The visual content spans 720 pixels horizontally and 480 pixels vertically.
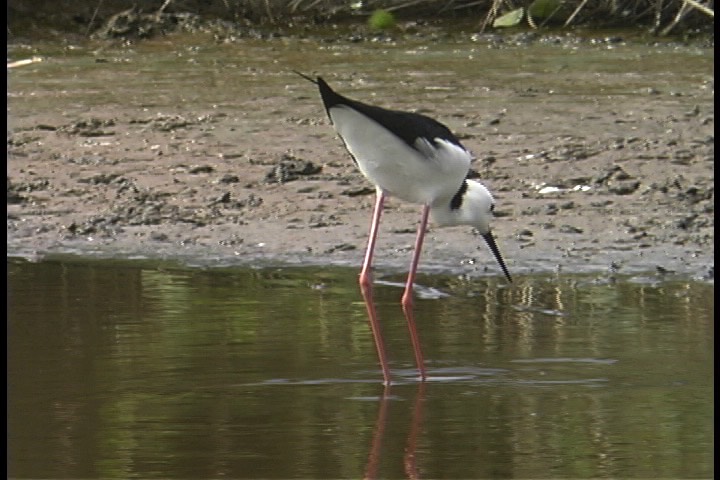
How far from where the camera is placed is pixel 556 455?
4555 millimetres

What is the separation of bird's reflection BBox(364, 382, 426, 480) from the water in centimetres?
1

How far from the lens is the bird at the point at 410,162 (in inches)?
226

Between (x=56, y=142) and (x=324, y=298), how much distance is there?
3140mm

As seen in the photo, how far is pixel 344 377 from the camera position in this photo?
5.64 meters

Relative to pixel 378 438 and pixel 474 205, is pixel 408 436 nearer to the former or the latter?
pixel 378 438

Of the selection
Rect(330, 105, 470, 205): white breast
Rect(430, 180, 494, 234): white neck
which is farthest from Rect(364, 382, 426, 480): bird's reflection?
Rect(430, 180, 494, 234): white neck

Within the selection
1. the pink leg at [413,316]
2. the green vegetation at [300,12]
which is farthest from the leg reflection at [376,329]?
the green vegetation at [300,12]

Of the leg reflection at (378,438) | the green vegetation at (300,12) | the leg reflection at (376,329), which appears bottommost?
the leg reflection at (378,438)

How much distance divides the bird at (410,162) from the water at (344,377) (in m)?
0.28

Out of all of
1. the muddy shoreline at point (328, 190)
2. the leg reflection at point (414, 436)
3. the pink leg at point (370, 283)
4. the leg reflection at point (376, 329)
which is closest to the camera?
the leg reflection at point (414, 436)

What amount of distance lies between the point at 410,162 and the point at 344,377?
82cm

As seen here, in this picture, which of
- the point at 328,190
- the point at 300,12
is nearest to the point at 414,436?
the point at 328,190

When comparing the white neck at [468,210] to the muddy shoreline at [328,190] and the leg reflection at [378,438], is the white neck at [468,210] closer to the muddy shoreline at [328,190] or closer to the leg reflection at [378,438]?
the muddy shoreline at [328,190]

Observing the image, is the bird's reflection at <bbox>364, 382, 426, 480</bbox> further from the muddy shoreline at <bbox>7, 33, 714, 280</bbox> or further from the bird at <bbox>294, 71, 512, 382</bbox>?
the muddy shoreline at <bbox>7, 33, 714, 280</bbox>
